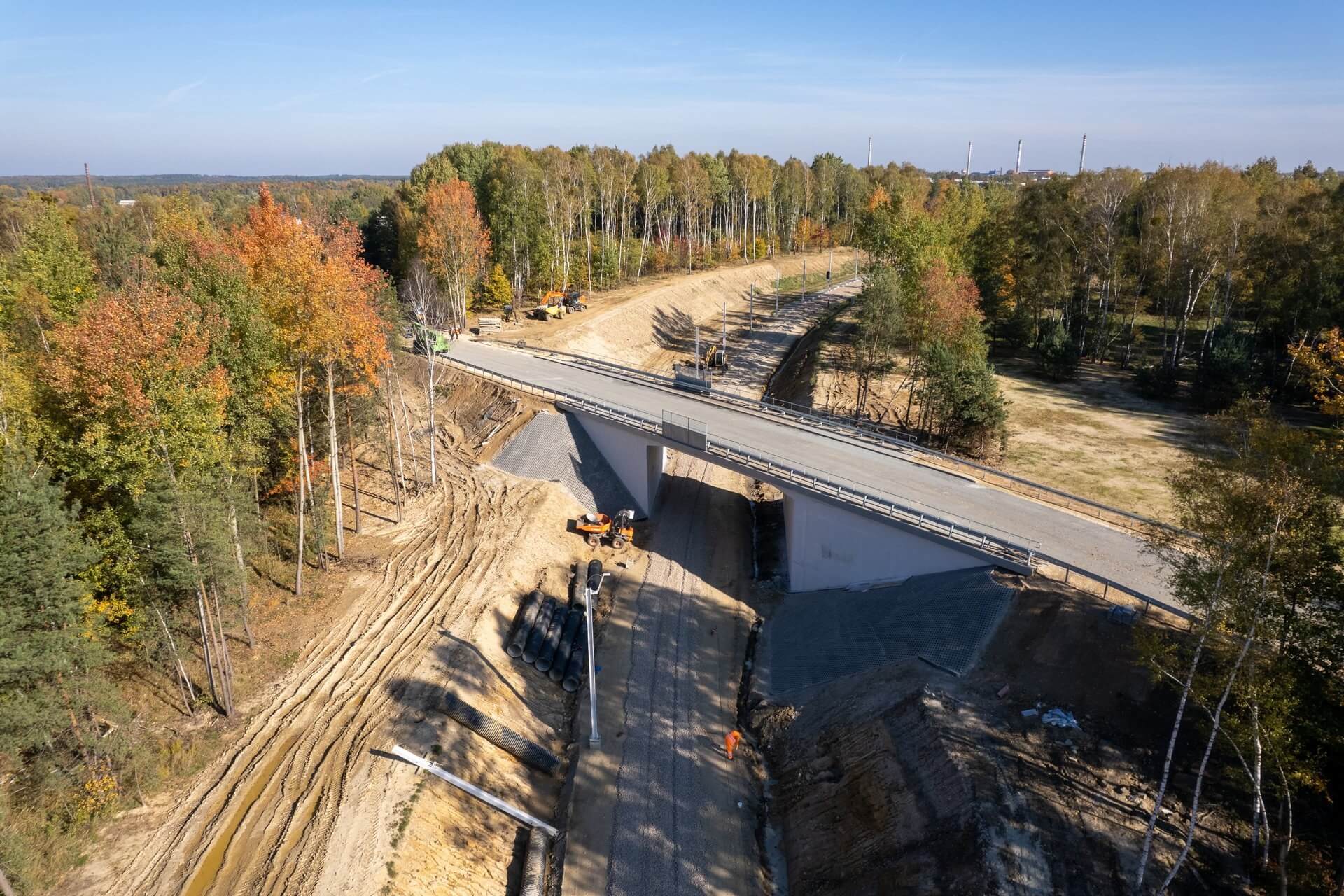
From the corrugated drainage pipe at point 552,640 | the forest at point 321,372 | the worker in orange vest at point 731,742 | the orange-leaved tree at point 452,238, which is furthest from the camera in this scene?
the orange-leaved tree at point 452,238

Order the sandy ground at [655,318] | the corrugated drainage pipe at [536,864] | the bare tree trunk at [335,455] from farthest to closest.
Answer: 1. the sandy ground at [655,318]
2. the bare tree trunk at [335,455]
3. the corrugated drainage pipe at [536,864]

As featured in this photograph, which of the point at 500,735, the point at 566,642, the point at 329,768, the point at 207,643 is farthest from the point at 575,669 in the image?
the point at 207,643

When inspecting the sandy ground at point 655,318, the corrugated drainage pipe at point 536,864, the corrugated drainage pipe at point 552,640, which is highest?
the sandy ground at point 655,318

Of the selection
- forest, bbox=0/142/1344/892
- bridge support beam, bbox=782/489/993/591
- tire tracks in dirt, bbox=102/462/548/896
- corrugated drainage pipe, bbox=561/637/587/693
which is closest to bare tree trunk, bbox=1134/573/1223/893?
forest, bbox=0/142/1344/892

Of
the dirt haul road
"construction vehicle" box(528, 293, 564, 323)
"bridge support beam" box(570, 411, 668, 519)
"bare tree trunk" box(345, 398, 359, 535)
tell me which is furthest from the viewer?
"construction vehicle" box(528, 293, 564, 323)

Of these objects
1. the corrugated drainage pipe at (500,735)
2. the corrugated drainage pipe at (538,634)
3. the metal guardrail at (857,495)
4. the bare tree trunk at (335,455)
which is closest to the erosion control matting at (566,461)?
the metal guardrail at (857,495)

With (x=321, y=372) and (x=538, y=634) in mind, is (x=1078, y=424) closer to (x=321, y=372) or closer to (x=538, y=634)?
(x=538, y=634)

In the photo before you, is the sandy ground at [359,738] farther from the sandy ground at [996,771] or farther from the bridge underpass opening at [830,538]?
the sandy ground at [996,771]

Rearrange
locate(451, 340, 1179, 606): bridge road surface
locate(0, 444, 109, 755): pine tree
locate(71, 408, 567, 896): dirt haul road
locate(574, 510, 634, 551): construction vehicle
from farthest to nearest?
locate(574, 510, 634, 551): construction vehicle, locate(451, 340, 1179, 606): bridge road surface, locate(71, 408, 567, 896): dirt haul road, locate(0, 444, 109, 755): pine tree

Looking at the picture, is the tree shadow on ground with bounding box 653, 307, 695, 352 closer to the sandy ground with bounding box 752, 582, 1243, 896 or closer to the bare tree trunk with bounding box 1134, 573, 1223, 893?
the sandy ground with bounding box 752, 582, 1243, 896
